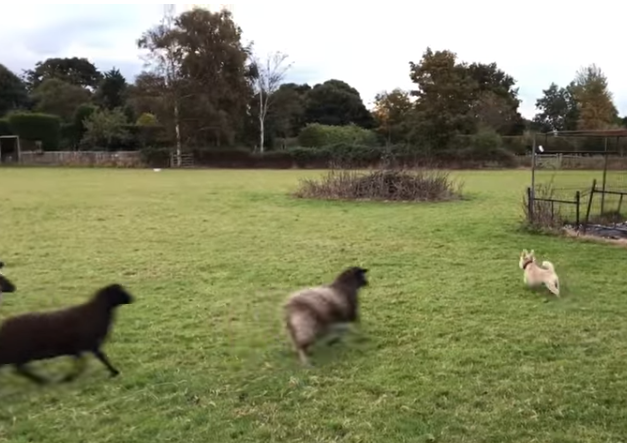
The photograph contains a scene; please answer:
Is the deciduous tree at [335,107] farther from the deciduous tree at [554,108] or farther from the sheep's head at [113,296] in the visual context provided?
the sheep's head at [113,296]

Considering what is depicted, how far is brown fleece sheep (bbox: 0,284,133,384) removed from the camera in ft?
10.3

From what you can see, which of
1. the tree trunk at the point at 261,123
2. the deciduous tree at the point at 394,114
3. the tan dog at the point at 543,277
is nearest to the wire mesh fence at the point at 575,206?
the tan dog at the point at 543,277

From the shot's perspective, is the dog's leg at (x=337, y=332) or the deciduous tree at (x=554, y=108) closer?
the dog's leg at (x=337, y=332)

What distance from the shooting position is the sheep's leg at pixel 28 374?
3.25m

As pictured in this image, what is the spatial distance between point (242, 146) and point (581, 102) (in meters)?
28.6

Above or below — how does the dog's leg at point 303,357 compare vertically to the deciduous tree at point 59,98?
below

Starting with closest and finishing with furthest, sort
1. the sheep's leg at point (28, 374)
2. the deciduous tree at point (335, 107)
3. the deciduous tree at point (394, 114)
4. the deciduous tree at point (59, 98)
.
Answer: the sheep's leg at point (28, 374) < the deciduous tree at point (394, 114) < the deciduous tree at point (59, 98) < the deciduous tree at point (335, 107)

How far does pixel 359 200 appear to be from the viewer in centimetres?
1759

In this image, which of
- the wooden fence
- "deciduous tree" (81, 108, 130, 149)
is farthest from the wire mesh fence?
"deciduous tree" (81, 108, 130, 149)

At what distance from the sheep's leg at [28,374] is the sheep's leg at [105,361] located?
1.00 ft

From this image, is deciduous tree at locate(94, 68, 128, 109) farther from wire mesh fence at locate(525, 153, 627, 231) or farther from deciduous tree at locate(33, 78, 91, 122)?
wire mesh fence at locate(525, 153, 627, 231)

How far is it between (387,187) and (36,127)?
1410 inches

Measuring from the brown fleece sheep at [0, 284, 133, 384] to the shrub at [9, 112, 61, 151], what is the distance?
153 feet

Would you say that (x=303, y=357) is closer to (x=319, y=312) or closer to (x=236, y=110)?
(x=319, y=312)
